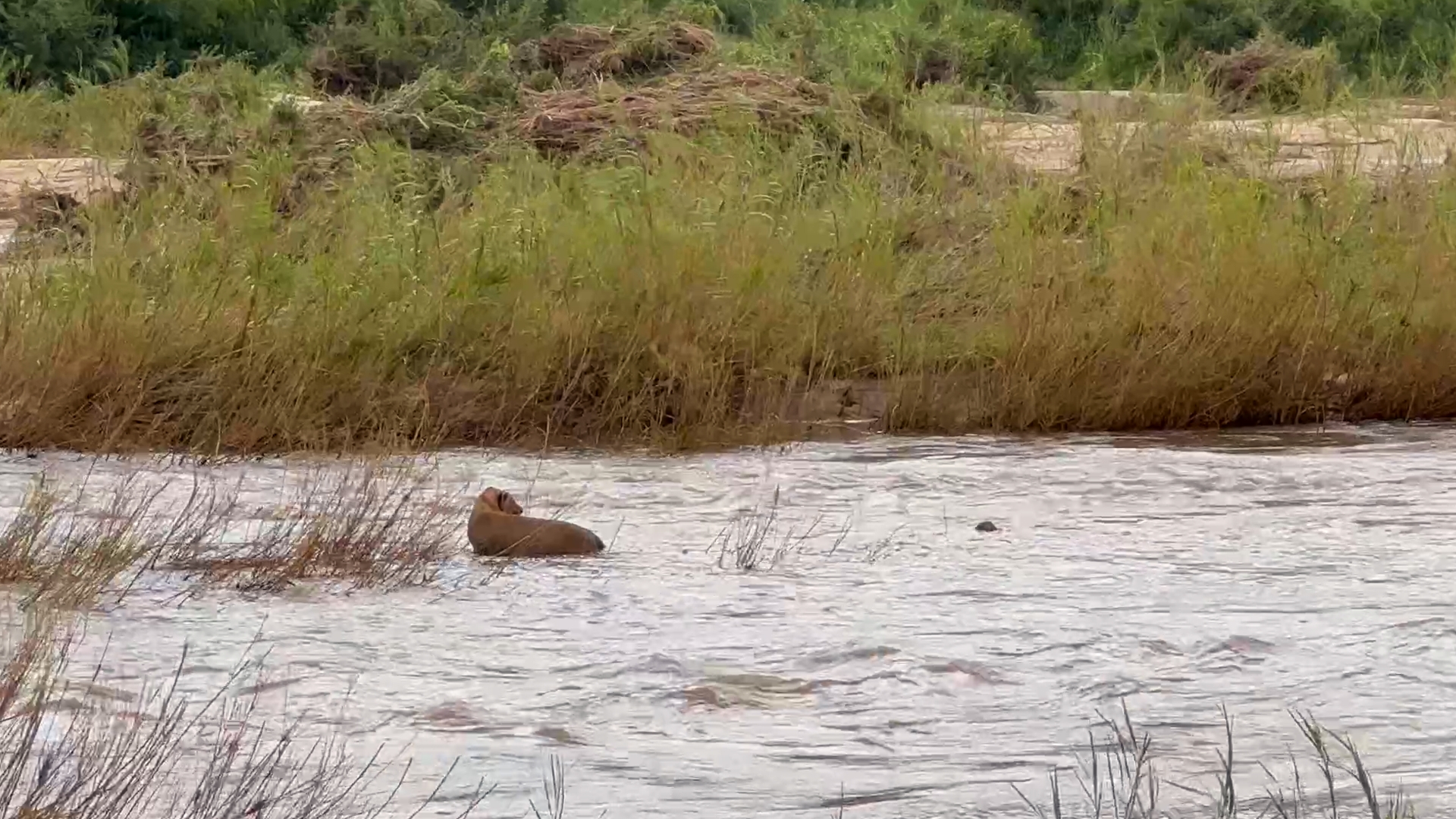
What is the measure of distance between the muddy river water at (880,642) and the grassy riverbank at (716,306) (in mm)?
704

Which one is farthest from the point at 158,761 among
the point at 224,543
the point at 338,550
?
the point at 224,543

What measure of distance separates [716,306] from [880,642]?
3616 mm

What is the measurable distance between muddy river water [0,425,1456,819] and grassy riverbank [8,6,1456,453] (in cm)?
70

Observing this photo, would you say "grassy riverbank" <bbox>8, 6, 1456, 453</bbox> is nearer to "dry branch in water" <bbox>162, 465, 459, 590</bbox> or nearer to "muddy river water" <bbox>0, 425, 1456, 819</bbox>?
"muddy river water" <bbox>0, 425, 1456, 819</bbox>

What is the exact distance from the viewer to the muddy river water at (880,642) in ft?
14.3

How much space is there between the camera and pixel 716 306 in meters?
8.77

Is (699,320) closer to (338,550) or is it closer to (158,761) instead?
(338,550)

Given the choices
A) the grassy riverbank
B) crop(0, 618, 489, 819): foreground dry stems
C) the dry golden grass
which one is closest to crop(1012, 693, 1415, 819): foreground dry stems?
crop(0, 618, 489, 819): foreground dry stems

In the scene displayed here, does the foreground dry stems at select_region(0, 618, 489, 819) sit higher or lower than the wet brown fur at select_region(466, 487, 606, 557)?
higher

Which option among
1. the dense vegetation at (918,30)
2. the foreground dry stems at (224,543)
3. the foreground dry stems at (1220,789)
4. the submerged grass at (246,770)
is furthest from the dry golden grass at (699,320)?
the dense vegetation at (918,30)

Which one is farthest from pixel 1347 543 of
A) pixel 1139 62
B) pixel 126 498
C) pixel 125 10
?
pixel 125 10

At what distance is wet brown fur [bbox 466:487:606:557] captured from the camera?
628cm

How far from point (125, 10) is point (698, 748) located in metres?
17.9

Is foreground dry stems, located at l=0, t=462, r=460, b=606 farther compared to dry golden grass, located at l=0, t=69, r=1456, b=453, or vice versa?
dry golden grass, located at l=0, t=69, r=1456, b=453
